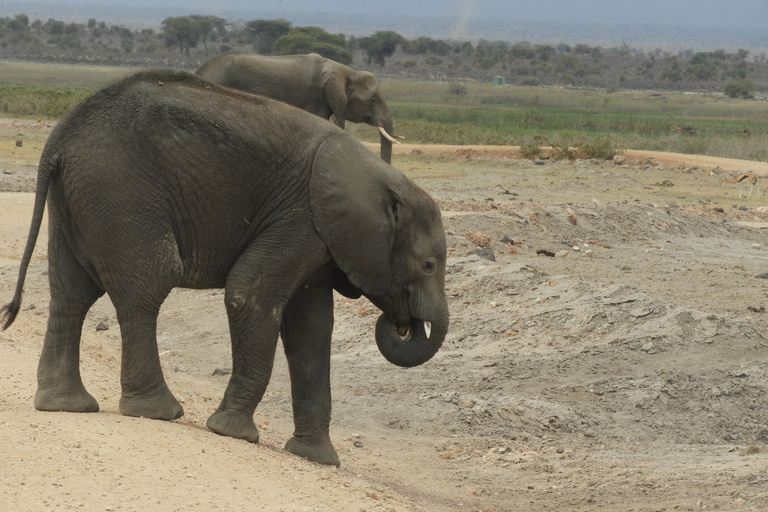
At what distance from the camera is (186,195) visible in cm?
601

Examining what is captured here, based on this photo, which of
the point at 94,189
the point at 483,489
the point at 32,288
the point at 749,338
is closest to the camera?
the point at 94,189

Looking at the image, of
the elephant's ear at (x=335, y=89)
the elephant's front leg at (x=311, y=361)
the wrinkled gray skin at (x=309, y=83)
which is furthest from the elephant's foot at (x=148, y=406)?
the elephant's ear at (x=335, y=89)

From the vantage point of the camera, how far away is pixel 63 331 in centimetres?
628

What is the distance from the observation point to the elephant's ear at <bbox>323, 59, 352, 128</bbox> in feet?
54.1

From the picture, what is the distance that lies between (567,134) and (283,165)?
41.3 metres

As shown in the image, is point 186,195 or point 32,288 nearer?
point 186,195

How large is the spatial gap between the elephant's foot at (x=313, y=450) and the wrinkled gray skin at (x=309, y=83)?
9292mm

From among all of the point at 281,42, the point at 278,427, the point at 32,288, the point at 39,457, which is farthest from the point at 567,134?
the point at 39,457

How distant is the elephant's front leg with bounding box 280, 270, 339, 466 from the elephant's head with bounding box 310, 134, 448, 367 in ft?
0.63

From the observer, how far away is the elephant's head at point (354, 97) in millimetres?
16516

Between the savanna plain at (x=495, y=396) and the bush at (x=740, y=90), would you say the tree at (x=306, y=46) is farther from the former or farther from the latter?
the savanna plain at (x=495, y=396)

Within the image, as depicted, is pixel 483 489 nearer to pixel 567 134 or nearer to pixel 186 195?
pixel 186 195

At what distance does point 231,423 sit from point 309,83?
1077 cm

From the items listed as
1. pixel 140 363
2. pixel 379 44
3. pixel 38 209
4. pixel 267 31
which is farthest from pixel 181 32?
pixel 140 363
